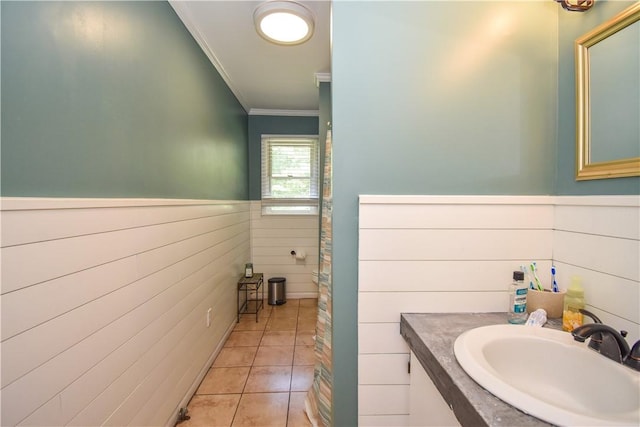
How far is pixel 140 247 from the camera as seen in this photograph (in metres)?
1.25

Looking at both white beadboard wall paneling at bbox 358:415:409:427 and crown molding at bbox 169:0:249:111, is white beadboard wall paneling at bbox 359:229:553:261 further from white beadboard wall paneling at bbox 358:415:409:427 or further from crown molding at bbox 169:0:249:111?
crown molding at bbox 169:0:249:111

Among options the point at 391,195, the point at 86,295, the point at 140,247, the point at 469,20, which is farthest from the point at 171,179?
the point at 469,20

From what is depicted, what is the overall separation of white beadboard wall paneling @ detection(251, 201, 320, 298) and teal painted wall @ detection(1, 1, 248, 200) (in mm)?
1701

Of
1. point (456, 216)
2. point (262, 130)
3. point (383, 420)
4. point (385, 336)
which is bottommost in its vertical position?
point (383, 420)

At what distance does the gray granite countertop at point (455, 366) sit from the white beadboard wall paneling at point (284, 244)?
259 centimetres

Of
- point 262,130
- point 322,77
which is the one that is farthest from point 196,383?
point 262,130

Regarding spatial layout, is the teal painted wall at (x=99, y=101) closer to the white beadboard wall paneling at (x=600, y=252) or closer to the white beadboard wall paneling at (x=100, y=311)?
the white beadboard wall paneling at (x=100, y=311)

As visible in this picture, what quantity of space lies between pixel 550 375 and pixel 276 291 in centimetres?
292

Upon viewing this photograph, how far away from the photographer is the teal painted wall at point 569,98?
926 mm

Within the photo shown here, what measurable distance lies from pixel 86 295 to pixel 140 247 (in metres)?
0.34

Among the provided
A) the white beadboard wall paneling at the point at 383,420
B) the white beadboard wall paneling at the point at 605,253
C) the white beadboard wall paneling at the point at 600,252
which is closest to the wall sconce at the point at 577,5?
the white beadboard wall paneling at the point at 605,253

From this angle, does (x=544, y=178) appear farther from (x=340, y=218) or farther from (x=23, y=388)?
(x=23, y=388)

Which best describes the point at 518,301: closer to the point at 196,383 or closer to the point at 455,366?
the point at 455,366

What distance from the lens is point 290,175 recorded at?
3602 millimetres
